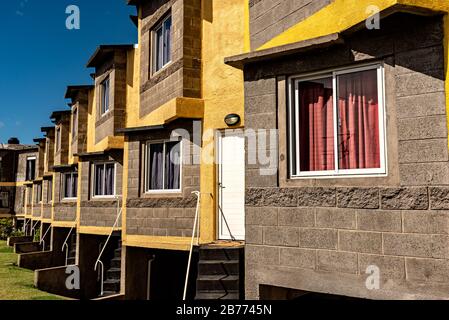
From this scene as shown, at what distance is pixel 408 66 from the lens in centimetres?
524

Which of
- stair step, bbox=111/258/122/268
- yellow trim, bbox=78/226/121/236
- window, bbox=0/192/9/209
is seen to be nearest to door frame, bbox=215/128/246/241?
stair step, bbox=111/258/122/268

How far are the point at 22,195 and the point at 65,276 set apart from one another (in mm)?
27577

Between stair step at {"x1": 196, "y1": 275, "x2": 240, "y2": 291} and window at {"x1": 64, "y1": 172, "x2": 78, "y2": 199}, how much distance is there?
15833mm

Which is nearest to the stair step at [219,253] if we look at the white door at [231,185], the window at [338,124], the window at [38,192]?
the white door at [231,185]

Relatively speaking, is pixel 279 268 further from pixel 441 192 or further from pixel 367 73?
pixel 367 73

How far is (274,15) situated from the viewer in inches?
272

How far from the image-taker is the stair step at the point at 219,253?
762 centimetres

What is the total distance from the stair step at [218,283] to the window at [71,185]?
15833 millimetres

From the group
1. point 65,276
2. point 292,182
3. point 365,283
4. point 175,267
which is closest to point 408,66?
point 292,182

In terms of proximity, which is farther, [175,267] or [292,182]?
[175,267]

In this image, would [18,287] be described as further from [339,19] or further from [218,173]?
[339,19]

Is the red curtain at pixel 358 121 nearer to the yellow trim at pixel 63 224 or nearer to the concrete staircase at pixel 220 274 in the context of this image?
the concrete staircase at pixel 220 274

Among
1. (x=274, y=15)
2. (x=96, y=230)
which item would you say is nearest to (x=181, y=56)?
(x=274, y=15)

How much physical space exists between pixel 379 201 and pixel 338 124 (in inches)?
49.6
